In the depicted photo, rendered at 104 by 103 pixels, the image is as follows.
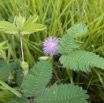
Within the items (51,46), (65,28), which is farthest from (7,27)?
(65,28)

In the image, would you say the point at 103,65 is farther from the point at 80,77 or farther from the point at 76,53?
the point at 80,77

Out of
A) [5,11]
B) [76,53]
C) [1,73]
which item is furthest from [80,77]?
[5,11]

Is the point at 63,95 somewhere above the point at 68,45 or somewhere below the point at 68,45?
below

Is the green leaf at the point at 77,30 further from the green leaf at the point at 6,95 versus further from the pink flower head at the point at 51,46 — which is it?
the green leaf at the point at 6,95

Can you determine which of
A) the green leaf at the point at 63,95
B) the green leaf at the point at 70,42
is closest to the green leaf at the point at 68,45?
the green leaf at the point at 70,42

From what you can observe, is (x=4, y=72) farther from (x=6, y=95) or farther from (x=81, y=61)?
(x=81, y=61)

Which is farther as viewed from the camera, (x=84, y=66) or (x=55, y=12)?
(x=55, y=12)
